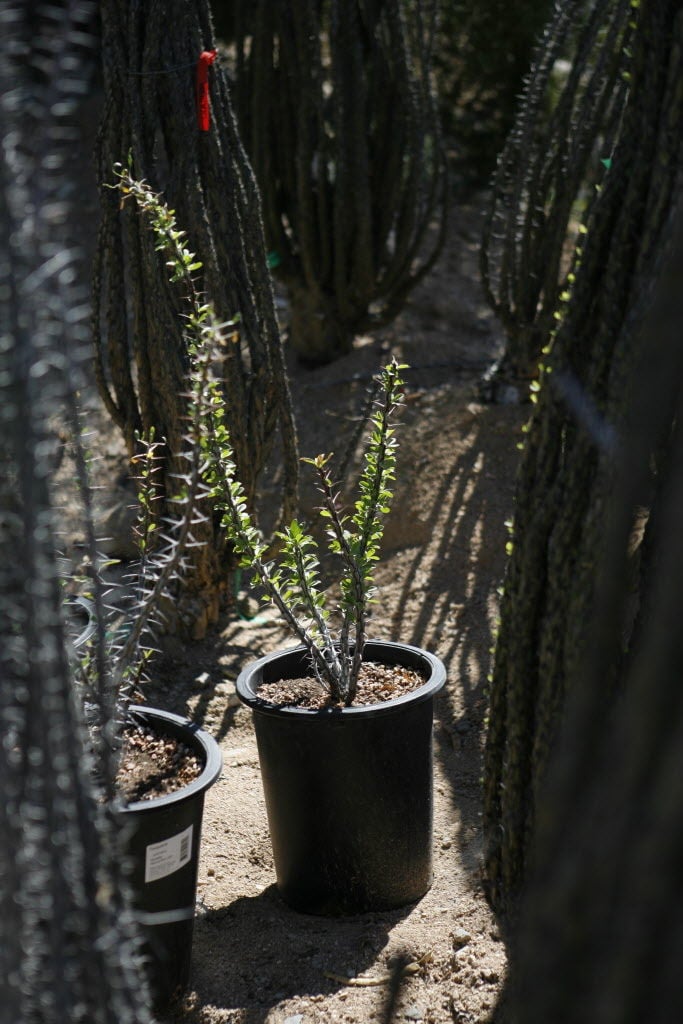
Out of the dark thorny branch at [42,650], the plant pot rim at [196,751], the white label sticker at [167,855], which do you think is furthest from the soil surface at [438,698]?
the dark thorny branch at [42,650]

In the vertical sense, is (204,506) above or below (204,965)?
above

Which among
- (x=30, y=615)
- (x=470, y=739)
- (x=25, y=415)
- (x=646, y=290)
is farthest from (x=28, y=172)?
(x=470, y=739)

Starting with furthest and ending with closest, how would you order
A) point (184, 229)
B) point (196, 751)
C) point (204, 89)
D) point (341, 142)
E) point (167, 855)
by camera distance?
point (341, 142), point (184, 229), point (204, 89), point (196, 751), point (167, 855)

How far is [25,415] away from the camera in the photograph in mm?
1114

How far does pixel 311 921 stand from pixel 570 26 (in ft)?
11.6

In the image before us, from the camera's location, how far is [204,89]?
2.94 meters

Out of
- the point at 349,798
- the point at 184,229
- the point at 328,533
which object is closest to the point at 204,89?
the point at 184,229

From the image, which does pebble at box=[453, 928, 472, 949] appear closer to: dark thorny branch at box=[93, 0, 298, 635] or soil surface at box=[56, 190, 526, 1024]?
soil surface at box=[56, 190, 526, 1024]

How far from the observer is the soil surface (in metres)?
2.23

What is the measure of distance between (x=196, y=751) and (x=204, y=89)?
1.83 meters

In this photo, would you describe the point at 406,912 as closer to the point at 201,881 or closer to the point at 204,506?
the point at 201,881

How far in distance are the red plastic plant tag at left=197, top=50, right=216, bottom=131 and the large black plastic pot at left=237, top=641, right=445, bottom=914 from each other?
1.57m

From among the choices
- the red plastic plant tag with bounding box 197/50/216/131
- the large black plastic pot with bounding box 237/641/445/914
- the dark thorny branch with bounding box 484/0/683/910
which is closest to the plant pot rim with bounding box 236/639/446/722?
the large black plastic pot with bounding box 237/641/445/914

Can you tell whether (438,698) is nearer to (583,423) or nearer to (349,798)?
(349,798)
